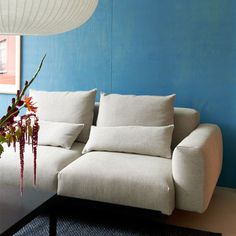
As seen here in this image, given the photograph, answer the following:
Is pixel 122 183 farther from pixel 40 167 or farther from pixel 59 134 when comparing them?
pixel 59 134

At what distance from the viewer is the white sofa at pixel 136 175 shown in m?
2.34

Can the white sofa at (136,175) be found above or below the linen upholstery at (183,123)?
below

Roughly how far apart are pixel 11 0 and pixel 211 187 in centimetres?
176

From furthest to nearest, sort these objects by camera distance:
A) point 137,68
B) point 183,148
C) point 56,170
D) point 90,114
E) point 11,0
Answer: point 137,68 → point 90,114 → point 56,170 → point 183,148 → point 11,0

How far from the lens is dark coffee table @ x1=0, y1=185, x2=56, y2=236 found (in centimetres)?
175

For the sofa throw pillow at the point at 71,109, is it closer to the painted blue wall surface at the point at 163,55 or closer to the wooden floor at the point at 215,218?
the painted blue wall surface at the point at 163,55

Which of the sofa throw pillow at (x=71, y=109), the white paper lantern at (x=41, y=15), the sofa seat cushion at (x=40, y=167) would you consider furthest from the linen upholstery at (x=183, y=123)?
the white paper lantern at (x=41, y=15)

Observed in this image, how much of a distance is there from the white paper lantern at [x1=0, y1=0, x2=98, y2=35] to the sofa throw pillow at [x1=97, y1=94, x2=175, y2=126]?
1.31 metres

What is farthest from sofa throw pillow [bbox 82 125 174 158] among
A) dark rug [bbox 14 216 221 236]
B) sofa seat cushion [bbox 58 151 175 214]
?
dark rug [bbox 14 216 221 236]

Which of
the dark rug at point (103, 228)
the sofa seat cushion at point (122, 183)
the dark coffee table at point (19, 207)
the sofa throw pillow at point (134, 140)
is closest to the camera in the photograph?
the dark coffee table at point (19, 207)

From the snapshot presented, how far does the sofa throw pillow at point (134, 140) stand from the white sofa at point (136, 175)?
0.06 meters

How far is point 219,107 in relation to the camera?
3.23m

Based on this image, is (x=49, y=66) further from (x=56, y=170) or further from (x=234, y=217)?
(x=234, y=217)

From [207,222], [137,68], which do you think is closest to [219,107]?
[137,68]
